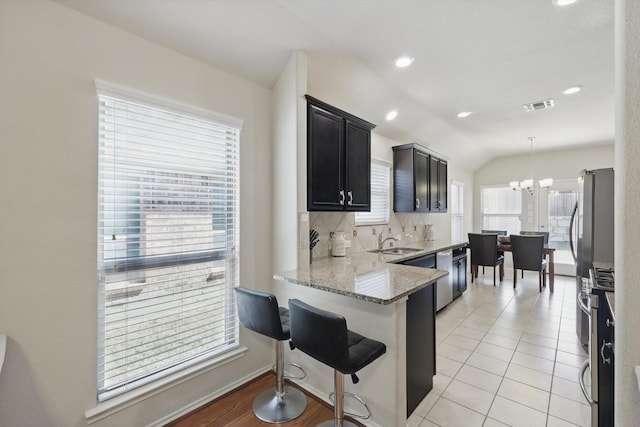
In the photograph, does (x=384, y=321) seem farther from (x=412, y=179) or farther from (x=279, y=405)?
(x=412, y=179)

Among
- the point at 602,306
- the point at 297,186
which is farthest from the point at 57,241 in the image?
the point at 602,306

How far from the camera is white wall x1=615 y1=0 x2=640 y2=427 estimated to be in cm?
80

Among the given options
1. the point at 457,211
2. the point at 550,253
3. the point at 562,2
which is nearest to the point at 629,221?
the point at 562,2

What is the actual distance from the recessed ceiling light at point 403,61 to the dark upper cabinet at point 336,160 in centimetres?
62

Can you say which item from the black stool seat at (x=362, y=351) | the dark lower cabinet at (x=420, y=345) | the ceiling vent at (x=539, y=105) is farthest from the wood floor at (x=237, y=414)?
the ceiling vent at (x=539, y=105)

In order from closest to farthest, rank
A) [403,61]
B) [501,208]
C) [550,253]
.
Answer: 1. [403,61]
2. [550,253]
3. [501,208]

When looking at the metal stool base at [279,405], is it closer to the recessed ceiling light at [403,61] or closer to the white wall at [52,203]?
the white wall at [52,203]

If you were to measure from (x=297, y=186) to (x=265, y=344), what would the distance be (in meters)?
1.42

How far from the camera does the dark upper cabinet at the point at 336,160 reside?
90.9 inches

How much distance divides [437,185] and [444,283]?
176 centimetres

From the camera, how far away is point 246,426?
5.79ft

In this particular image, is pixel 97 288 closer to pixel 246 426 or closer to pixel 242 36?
pixel 246 426

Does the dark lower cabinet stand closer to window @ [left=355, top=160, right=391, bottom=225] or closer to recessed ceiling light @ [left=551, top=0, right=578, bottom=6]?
window @ [left=355, top=160, right=391, bottom=225]

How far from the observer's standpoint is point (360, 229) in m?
3.48
